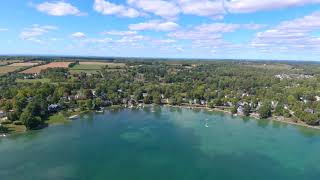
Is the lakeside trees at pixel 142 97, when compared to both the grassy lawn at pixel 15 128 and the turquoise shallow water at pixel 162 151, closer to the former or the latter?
the grassy lawn at pixel 15 128

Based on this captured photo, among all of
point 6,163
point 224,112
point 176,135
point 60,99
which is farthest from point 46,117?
point 224,112

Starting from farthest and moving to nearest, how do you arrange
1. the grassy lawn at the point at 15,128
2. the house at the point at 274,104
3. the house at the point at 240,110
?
the house at the point at 274,104, the house at the point at 240,110, the grassy lawn at the point at 15,128

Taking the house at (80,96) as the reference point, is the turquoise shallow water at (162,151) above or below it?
below

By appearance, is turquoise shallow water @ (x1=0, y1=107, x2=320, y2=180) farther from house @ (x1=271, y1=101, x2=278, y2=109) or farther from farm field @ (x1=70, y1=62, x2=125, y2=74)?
farm field @ (x1=70, y1=62, x2=125, y2=74)

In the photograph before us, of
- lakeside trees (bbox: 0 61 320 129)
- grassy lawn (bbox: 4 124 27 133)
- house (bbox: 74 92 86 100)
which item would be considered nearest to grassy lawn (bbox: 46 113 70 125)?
lakeside trees (bbox: 0 61 320 129)

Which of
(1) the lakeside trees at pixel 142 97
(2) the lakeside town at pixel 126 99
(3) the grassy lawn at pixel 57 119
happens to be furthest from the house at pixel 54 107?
(3) the grassy lawn at pixel 57 119

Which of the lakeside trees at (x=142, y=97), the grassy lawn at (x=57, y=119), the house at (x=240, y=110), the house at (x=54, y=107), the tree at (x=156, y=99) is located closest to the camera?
the grassy lawn at (x=57, y=119)

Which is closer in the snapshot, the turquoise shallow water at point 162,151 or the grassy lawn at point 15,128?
the turquoise shallow water at point 162,151

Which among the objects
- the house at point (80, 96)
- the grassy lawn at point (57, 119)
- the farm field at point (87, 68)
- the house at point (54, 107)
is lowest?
the grassy lawn at point (57, 119)
